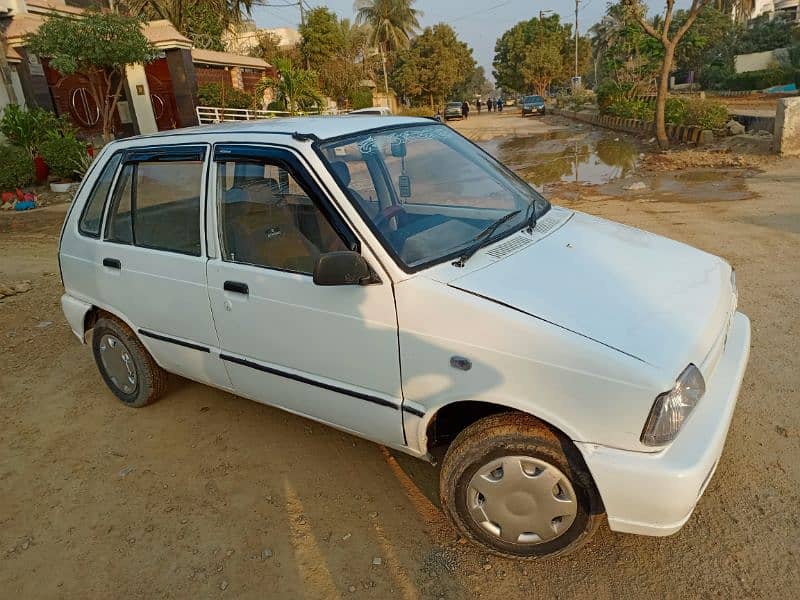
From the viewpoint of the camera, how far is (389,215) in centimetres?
283

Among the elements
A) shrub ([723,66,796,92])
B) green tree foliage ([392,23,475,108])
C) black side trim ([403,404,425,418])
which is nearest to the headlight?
black side trim ([403,404,425,418])

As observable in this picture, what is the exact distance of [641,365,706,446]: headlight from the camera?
6.66 feet

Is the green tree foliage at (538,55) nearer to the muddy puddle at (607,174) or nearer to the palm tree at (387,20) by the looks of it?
the palm tree at (387,20)

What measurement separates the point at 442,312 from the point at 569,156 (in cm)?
1690

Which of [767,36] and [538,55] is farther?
[538,55]

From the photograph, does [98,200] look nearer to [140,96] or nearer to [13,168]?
[13,168]

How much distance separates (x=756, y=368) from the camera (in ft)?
12.6

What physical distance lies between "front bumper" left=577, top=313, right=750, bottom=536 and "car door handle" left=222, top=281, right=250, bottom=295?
1.75m

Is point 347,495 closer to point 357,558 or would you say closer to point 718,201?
point 357,558

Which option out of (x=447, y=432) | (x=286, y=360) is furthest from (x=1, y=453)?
(x=447, y=432)

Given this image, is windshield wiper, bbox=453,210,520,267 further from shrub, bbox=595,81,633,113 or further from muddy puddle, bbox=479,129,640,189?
shrub, bbox=595,81,633,113

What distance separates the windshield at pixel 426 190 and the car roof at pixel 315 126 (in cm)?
7

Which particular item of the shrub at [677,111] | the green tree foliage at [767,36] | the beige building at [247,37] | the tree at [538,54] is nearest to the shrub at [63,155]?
the shrub at [677,111]

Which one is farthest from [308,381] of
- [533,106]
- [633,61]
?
[533,106]
